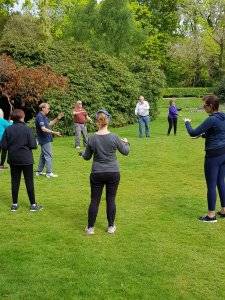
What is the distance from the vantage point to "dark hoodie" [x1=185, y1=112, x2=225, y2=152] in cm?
819

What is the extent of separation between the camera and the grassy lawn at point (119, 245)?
6066 millimetres

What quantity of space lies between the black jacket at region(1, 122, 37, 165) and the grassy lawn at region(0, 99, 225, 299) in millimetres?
1050

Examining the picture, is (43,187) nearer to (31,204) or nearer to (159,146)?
(31,204)

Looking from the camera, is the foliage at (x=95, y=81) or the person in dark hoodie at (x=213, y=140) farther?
the foliage at (x=95, y=81)

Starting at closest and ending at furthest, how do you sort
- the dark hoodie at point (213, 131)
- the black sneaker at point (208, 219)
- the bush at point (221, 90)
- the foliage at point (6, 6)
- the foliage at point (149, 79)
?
the dark hoodie at point (213, 131), the black sneaker at point (208, 219), the foliage at point (149, 79), the bush at point (221, 90), the foliage at point (6, 6)

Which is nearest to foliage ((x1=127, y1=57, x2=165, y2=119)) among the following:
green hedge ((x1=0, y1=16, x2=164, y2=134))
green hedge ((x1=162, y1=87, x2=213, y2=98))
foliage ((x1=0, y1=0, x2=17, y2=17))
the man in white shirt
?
green hedge ((x1=0, y1=16, x2=164, y2=134))

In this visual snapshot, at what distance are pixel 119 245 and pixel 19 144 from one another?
2685 millimetres

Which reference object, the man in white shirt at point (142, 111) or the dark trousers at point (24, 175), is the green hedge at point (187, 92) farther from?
the dark trousers at point (24, 175)

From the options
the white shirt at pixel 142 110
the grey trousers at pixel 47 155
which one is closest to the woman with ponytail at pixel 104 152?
the grey trousers at pixel 47 155

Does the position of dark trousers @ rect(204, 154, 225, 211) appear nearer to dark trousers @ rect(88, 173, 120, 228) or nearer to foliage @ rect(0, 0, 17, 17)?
dark trousers @ rect(88, 173, 120, 228)

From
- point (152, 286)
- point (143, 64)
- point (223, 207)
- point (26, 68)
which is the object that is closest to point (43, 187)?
point (223, 207)

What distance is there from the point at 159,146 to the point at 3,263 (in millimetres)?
12596

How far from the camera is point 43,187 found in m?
11.7

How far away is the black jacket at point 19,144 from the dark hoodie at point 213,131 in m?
2.82
